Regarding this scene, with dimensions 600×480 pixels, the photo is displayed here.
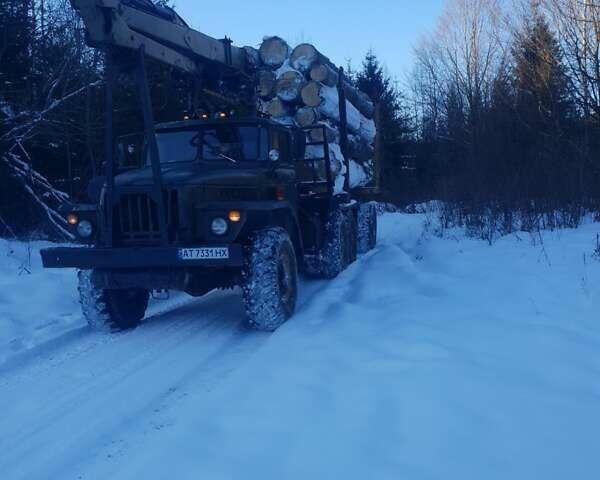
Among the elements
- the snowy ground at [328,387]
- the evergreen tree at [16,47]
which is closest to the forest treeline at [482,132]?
the evergreen tree at [16,47]

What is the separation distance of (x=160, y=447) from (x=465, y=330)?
3.02 meters

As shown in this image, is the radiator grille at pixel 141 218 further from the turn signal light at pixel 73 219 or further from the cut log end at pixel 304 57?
the cut log end at pixel 304 57

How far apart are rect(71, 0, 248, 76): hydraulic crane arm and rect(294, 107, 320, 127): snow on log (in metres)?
2.02

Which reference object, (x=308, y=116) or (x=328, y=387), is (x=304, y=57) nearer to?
(x=308, y=116)

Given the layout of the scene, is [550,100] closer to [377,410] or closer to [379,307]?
[379,307]

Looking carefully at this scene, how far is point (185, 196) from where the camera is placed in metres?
5.83

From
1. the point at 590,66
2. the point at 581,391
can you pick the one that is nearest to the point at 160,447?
the point at 581,391

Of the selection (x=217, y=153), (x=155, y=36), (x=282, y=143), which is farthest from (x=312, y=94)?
(x=155, y=36)

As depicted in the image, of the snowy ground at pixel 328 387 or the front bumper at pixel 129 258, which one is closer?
the snowy ground at pixel 328 387

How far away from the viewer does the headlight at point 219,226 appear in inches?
225

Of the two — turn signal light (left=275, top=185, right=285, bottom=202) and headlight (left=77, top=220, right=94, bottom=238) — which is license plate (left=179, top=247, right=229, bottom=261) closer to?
headlight (left=77, top=220, right=94, bottom=238)

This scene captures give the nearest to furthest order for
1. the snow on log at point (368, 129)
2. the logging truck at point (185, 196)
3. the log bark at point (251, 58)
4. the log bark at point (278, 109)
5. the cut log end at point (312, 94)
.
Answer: the logging truck at point (185, 196)
the log bark at point (251, 58)
the cut log end at point (312, 94)
the log bark at point (278, 109)
the snow on log at point (368, 129)

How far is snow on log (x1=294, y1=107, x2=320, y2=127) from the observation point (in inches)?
401

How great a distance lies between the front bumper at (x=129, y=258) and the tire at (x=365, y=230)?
6779mm
